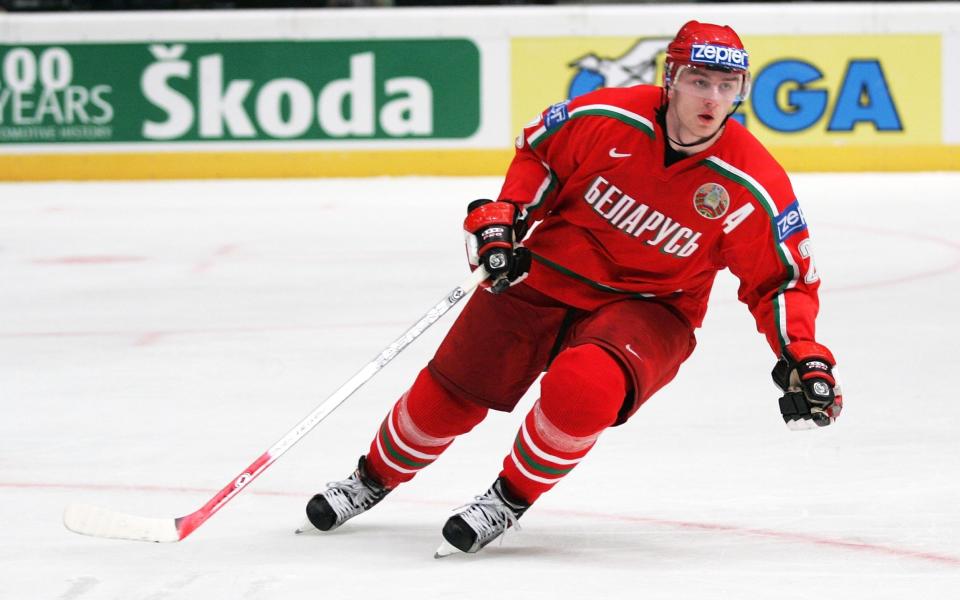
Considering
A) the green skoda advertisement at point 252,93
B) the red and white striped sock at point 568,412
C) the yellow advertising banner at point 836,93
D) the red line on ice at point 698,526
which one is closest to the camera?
the red and white striped sock at point 568,412

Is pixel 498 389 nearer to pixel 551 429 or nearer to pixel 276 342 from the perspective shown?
pixel 551 429

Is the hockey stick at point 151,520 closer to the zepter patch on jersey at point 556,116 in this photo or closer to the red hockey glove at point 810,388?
the zepter patch on jersey at point 556,116

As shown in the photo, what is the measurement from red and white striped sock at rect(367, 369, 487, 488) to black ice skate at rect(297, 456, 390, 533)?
0.03 m

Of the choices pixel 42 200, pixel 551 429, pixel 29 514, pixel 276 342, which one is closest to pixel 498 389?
pixel 551 429

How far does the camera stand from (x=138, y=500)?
3.46m

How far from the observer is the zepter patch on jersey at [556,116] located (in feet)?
10.4

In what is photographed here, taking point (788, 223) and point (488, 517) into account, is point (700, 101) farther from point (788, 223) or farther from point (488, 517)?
point (488, 517)

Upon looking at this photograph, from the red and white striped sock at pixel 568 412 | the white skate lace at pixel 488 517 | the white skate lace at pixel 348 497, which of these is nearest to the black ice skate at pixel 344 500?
the white skate lace at pixel 348 497

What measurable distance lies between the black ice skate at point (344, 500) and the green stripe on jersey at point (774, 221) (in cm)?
86

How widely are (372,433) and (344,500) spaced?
0.90 m

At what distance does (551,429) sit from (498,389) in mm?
231

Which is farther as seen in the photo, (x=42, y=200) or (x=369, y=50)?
(x=369, y=50)

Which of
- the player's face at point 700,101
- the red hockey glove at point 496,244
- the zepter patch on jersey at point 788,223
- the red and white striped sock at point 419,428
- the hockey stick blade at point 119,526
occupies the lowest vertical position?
the hockey stick blade at point 119,526

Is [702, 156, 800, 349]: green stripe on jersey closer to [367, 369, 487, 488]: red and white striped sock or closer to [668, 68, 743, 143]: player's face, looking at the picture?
[668, 68, 743, 143]: player's face
